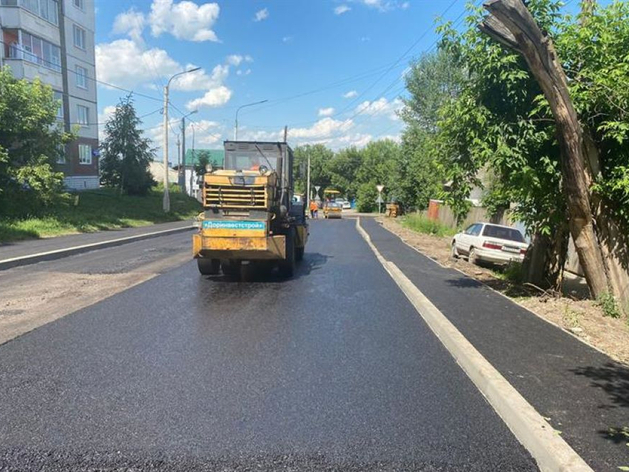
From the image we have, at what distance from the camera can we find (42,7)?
34.8 meters

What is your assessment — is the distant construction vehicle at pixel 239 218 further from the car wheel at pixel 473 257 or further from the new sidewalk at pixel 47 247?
the car wheel at pixel 473 257

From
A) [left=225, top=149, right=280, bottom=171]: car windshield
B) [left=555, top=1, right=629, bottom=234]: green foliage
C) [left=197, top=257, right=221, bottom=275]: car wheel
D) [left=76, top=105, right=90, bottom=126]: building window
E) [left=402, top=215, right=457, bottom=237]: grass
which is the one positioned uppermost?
[left=76, top=105, right=90, bottom=126]: building window

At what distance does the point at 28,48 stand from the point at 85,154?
9.55 m

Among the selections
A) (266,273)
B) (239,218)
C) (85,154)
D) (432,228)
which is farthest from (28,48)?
(239,218)

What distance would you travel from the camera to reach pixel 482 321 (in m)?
7.44

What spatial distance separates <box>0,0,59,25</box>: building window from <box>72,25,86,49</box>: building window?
257 cm

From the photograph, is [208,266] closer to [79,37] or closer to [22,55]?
[22,55]

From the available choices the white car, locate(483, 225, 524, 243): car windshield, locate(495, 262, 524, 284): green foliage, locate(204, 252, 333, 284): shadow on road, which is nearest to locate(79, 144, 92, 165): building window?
locate(204, 252, 333, 284): shadow on road

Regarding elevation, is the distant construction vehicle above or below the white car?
above

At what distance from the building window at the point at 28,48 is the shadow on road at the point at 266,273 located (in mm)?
28106

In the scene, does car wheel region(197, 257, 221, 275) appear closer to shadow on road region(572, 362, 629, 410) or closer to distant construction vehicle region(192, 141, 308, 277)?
distant construction vehicle region(192, 141, 308, 277)

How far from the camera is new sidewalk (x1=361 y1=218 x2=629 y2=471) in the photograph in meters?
3.78

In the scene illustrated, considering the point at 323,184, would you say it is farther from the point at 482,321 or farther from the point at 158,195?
the point at 482,321

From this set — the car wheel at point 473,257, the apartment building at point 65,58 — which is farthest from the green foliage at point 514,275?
the apartment building at point 65,58
